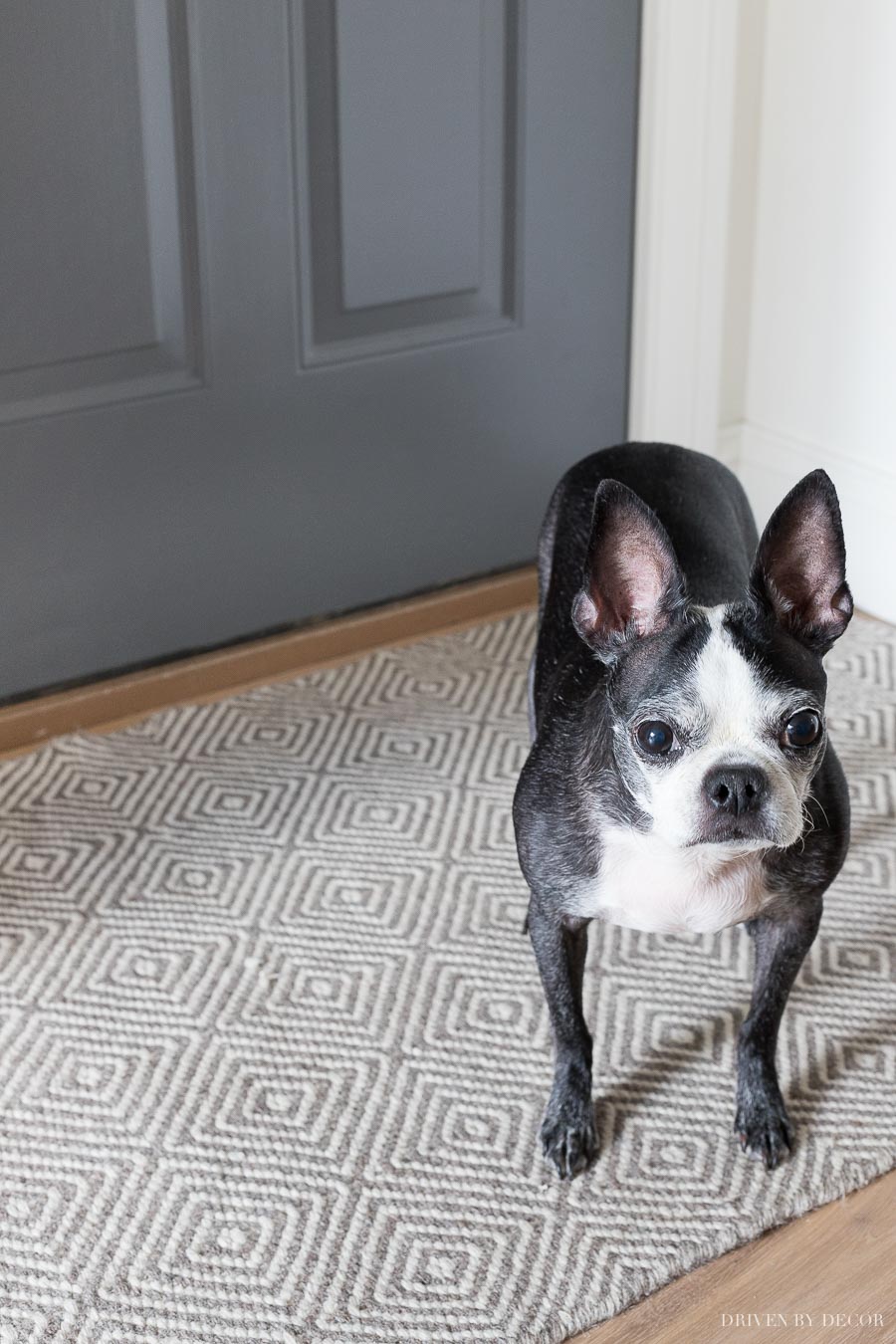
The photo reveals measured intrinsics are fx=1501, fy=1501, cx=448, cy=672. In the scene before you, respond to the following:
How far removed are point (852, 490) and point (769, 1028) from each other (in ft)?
3.86

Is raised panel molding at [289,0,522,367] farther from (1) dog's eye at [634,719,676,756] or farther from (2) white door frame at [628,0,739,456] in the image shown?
(1) dog's eye at [634,719,676,756]

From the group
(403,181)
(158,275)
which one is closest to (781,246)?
(403,181)

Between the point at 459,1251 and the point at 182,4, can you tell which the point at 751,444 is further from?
the point at 459,1251

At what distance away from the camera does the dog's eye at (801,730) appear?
1.17 m

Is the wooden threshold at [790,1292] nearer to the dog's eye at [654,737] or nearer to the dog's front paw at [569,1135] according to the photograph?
the dog's front paw at [569,1135]

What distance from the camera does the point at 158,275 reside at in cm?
200

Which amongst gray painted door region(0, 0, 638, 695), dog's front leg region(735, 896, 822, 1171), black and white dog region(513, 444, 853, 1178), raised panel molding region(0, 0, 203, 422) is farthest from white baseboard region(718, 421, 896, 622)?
dog's front leg region(735, 896, 822, 1171)

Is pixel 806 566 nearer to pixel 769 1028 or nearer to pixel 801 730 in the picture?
pixel 801 730

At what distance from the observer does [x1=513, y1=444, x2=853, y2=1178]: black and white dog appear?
1171 millimetres

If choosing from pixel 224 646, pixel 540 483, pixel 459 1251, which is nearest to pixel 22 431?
pixel 224 646

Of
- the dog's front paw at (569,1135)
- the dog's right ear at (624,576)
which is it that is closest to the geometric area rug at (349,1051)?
the dog's front paw at (569,1135)

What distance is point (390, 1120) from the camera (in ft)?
4.88

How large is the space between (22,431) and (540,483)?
0.84 metres

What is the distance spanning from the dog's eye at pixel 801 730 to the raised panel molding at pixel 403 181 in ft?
3.88
